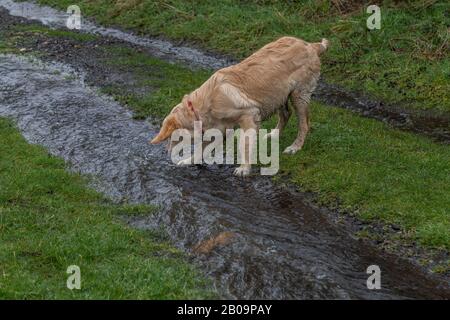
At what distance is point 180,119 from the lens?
11234 millimetres

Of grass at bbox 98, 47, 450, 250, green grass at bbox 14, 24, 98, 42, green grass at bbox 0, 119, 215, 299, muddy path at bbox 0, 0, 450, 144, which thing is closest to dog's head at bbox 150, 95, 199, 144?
green grass at bbox 0, 119, 215, 299

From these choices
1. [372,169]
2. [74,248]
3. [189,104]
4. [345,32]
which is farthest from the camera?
[345,32]

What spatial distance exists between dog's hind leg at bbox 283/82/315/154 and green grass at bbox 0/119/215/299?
3.58m

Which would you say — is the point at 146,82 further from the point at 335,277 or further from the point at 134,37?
the point at 335,277

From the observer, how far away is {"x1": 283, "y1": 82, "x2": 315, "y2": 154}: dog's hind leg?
41.3 feet

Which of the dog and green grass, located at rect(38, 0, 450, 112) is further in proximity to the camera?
green grass, located at rect(38, 0, 450, 112)

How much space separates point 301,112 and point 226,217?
3.47 m

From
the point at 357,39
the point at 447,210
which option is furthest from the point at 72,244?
the point at 357,39

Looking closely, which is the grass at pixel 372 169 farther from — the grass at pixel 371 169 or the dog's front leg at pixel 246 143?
the dog's front leg at pixel 246 143

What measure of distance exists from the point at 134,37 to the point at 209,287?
17506 mm

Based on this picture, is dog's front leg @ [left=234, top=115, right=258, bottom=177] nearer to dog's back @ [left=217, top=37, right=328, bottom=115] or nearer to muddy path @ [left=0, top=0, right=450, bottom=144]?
dog's back @ [left=217, top=37, right=328, bottom=115]

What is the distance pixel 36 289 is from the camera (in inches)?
298

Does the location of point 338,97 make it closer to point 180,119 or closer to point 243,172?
point 243,172

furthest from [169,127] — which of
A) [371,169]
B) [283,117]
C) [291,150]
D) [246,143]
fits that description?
[371,169]
